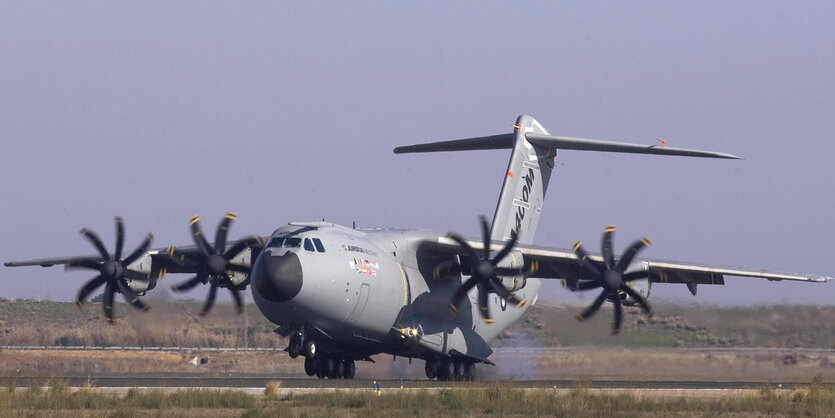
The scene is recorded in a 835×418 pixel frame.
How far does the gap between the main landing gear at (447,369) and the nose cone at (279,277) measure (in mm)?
5586

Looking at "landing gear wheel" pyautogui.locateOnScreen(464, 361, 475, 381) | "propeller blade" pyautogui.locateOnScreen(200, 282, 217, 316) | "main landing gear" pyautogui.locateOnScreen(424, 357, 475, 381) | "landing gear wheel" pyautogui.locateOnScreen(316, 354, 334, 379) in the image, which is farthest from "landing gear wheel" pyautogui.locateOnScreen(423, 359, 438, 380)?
"propeller blade" pyautogui.locateOnScreen(200, 282, 217, 316)

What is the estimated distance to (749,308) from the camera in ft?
95.2

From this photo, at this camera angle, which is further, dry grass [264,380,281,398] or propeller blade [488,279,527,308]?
propeller blade [488,279,527,308]

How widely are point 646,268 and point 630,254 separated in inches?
45.5

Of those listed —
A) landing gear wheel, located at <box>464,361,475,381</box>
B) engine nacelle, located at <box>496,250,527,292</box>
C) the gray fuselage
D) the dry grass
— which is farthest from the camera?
landing gear wheel, located at <box>464,361,475,381</box>

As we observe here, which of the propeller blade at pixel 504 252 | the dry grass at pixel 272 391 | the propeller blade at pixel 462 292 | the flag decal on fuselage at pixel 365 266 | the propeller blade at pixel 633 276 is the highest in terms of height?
the propeller blade at pixel 504 252

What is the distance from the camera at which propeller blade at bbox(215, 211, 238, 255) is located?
2631 centimetres

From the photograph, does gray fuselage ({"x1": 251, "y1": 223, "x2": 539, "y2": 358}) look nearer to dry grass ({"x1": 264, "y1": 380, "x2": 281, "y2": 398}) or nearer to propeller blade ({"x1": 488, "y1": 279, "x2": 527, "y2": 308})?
propeller blade ({"x1": 488, "y1": 279, "x2": 527, "y2": 308})

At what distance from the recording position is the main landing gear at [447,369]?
91.8 feet

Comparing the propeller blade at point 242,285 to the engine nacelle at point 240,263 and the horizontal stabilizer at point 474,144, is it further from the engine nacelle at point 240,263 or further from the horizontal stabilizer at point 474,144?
the horizontal stabilizer at point 474,144

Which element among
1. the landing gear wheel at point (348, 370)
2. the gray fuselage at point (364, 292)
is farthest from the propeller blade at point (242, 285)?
the landing gear wheel at point (348, 370)

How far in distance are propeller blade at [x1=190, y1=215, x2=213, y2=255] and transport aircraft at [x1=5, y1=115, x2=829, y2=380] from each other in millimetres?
28

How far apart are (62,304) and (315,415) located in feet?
115

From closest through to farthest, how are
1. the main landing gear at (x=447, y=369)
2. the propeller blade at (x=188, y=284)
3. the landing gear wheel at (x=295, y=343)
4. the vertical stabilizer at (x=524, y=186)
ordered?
the landing gear wheel at (x=295, y=343), the propeller blade at (x=188, y=284), the main landing gear at (x=447, y=369), the vertical stabilizer at (x=524, y=186)
